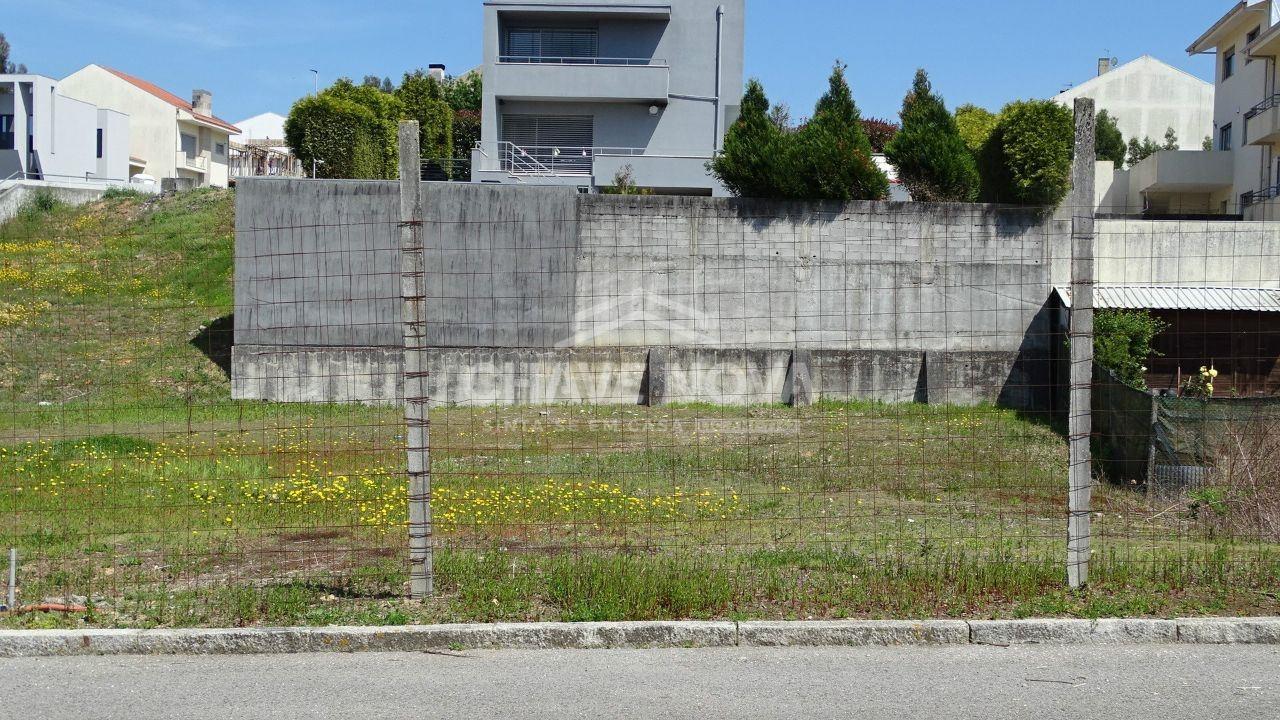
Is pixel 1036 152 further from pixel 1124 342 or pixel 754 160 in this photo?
pixel 754 160

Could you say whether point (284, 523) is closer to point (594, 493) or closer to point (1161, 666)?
point (594, 493)

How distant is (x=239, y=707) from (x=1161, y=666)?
4745 millimetres

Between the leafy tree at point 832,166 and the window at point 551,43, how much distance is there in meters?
12.2

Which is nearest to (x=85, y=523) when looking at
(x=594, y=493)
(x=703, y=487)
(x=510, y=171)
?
(x=594, y=493)

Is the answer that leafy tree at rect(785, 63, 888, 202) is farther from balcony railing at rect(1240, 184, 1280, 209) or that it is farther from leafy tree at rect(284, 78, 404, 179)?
balcony railing at rect(1240, 184, 1280, 209)

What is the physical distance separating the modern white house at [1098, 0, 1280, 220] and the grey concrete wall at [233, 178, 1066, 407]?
12.5 metres

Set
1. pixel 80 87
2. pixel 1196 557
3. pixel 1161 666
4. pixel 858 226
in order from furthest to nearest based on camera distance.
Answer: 1. pixel 80 87
2. pixel 858 226
3. pixel 1196 557
4. pixel 1161 666

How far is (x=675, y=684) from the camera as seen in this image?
18.1 ft

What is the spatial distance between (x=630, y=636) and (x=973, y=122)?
125 feet

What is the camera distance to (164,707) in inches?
205

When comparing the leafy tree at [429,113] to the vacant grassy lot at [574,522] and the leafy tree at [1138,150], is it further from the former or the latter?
the leafy tree at [1138,150]

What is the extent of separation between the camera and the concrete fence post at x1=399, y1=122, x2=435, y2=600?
6.54 m

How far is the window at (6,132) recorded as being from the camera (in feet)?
138

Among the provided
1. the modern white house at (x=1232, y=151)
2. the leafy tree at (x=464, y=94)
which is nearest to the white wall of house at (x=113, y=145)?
the leafy tree at (x=464, y=94)
